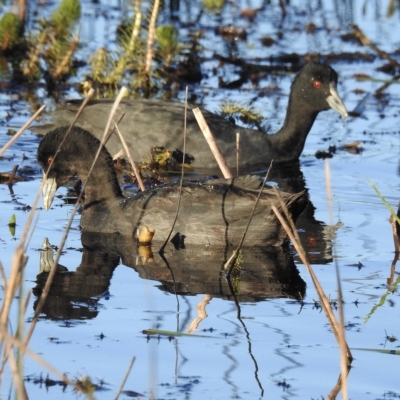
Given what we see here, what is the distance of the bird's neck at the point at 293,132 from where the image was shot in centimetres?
1076

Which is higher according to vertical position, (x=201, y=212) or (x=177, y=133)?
(x=177, y=133)

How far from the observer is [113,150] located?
10453mm

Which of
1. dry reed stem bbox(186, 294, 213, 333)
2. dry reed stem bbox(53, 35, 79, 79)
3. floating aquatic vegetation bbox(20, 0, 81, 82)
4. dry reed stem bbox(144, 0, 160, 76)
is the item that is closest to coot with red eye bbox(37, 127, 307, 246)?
dry reed stem bbox(186, 294, 213, 333)

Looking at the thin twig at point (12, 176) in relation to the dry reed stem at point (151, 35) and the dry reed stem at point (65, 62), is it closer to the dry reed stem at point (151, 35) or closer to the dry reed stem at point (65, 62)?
the dry reed stem at point (151, 35)

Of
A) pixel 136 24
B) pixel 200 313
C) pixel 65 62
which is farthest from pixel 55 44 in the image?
pixel 200 313

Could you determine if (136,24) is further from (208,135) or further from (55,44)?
(208,135)

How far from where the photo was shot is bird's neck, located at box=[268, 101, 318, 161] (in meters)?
10.8

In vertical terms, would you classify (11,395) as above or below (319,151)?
below

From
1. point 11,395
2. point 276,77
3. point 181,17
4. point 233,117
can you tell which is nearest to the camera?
point 11,395

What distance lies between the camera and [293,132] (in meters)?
10.8

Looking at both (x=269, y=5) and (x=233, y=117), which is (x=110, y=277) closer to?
(x=233, y=117)

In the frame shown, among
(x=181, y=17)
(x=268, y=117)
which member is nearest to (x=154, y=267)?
(x=268, y=117)

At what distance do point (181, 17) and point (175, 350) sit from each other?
12.5 metres

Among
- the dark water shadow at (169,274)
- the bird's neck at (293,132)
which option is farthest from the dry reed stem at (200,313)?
the bird's neck at (293,132)
